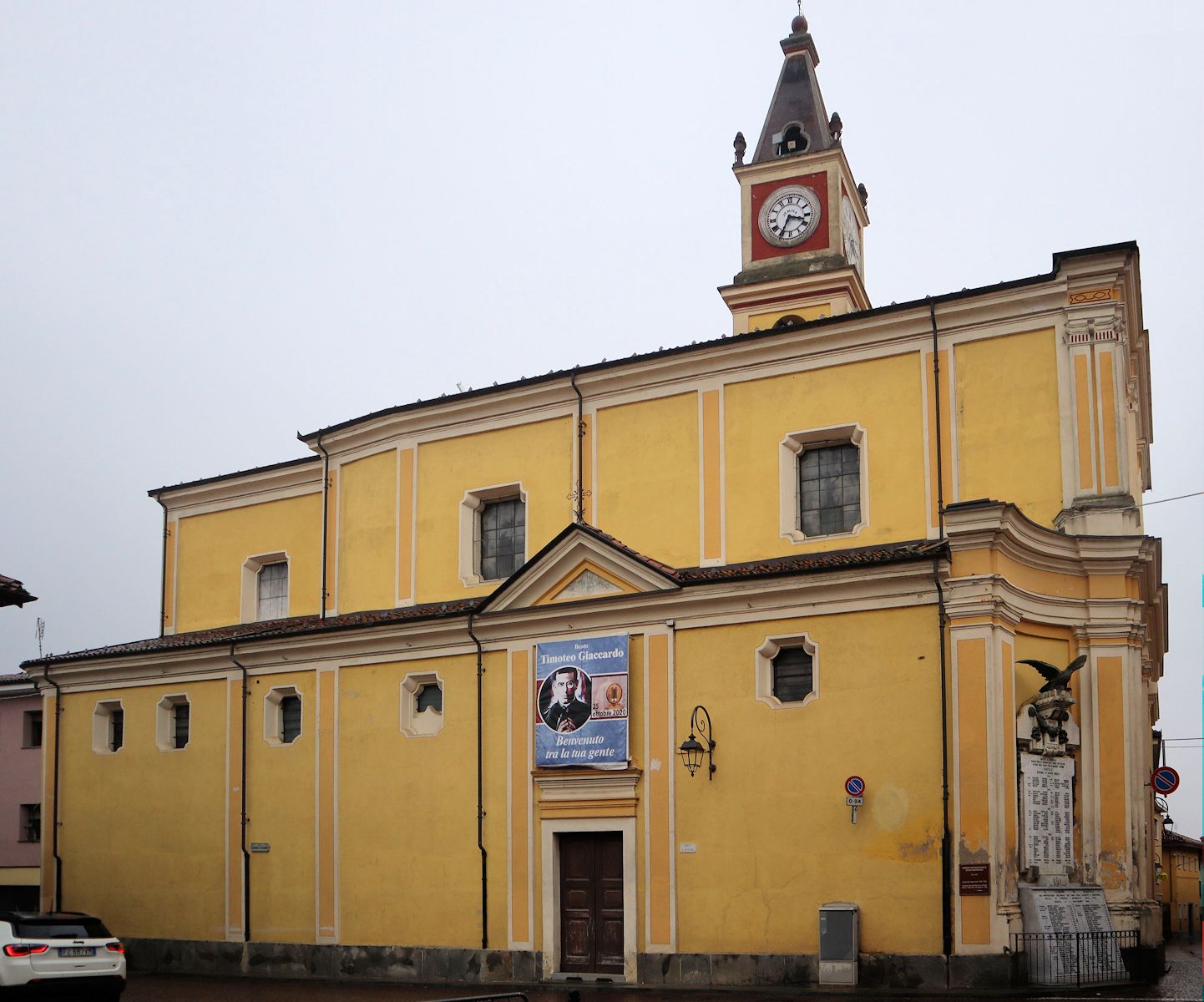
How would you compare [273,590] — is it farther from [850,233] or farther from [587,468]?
[850,233]

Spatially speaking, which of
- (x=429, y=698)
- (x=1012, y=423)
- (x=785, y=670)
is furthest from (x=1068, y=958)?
(x=429, y=698)

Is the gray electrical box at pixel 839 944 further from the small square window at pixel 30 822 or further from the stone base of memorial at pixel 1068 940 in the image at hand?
the small square window at pixel 30 822

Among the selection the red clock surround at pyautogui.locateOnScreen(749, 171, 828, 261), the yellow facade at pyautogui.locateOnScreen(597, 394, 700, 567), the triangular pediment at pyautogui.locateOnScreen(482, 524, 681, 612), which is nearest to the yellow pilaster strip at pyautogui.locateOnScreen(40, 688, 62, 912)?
the triangular pediment at pyautogui.locateOnScreen(482, 524, 681, 612)

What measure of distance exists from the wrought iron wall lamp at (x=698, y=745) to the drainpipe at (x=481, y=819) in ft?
14.5

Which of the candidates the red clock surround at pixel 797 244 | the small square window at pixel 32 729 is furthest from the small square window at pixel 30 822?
the red clock surround at pixel 797 244

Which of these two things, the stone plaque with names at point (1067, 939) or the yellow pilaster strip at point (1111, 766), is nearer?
the stone plaque with names at point (1067, 939)

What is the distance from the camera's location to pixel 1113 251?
25250 millimetres

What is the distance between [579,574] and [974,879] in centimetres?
902

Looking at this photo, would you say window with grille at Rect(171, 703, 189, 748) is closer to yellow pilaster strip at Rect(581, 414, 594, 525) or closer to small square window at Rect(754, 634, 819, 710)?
yellow pilaster strip at Rect(581, 414, 594, 525)

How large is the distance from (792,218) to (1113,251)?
44.4ft

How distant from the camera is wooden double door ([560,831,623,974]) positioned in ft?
83.5

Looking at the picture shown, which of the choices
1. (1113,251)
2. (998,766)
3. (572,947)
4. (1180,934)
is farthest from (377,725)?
(1180,934)

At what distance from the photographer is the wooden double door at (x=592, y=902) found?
2545 cm

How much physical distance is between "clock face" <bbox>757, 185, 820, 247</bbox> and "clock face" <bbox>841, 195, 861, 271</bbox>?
2.19 feet
